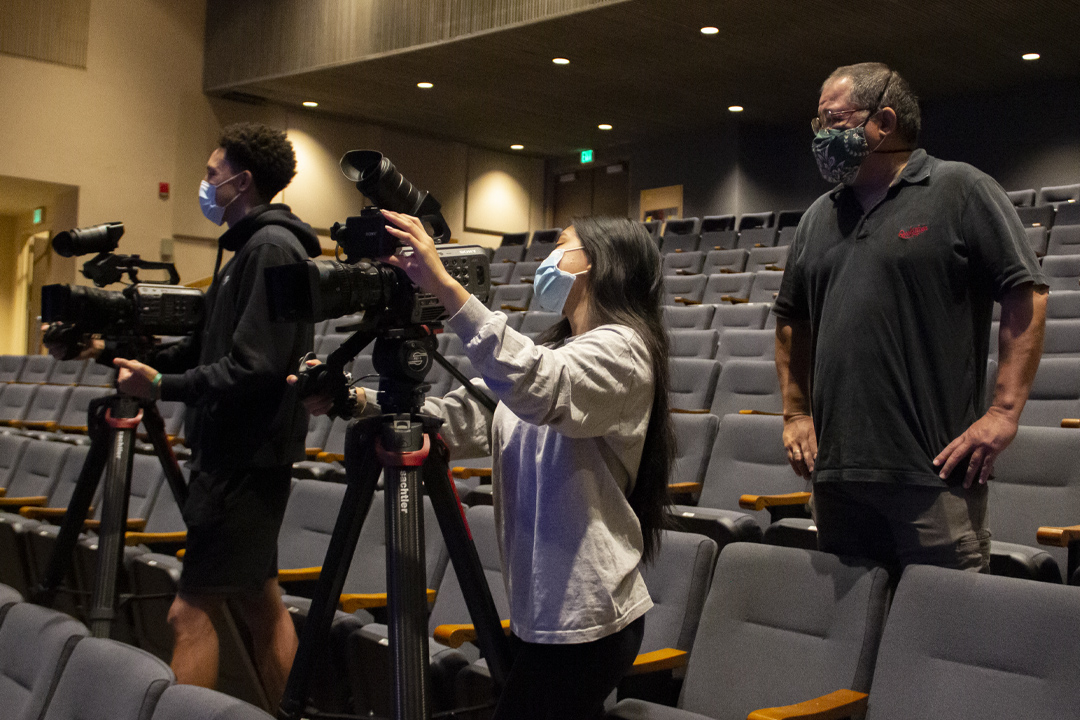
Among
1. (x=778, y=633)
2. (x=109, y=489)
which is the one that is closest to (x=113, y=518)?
(x=109, y=489)

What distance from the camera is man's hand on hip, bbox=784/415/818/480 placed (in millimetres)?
1582

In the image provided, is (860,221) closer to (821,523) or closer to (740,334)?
(821,523)

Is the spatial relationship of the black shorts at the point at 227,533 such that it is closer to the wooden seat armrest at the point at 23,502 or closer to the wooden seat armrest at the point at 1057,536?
the wooden seat armrest at the point at 1057,536


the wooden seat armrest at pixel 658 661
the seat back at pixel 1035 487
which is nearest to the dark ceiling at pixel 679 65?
the seat back at pixel 1035 487

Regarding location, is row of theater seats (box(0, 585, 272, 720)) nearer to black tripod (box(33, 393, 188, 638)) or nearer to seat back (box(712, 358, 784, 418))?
black tripod (box(33, 393, 188, 638))

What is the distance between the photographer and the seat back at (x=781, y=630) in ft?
4.63

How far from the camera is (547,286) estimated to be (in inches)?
48.3

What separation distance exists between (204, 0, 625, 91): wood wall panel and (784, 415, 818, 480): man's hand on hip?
567 cm

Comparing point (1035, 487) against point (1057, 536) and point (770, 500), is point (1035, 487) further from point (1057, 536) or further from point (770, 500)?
point (770, 500)

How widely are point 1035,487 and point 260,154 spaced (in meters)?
1.74

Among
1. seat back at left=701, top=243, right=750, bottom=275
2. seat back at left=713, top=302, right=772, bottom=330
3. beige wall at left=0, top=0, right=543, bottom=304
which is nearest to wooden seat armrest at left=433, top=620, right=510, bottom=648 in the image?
seat back at left=713, top=302, right=772, bottom=330

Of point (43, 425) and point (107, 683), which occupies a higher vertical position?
point (107, 683)

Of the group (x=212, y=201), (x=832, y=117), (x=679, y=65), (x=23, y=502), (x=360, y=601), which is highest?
(x=679, y=65)

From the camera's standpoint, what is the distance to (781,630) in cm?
150
